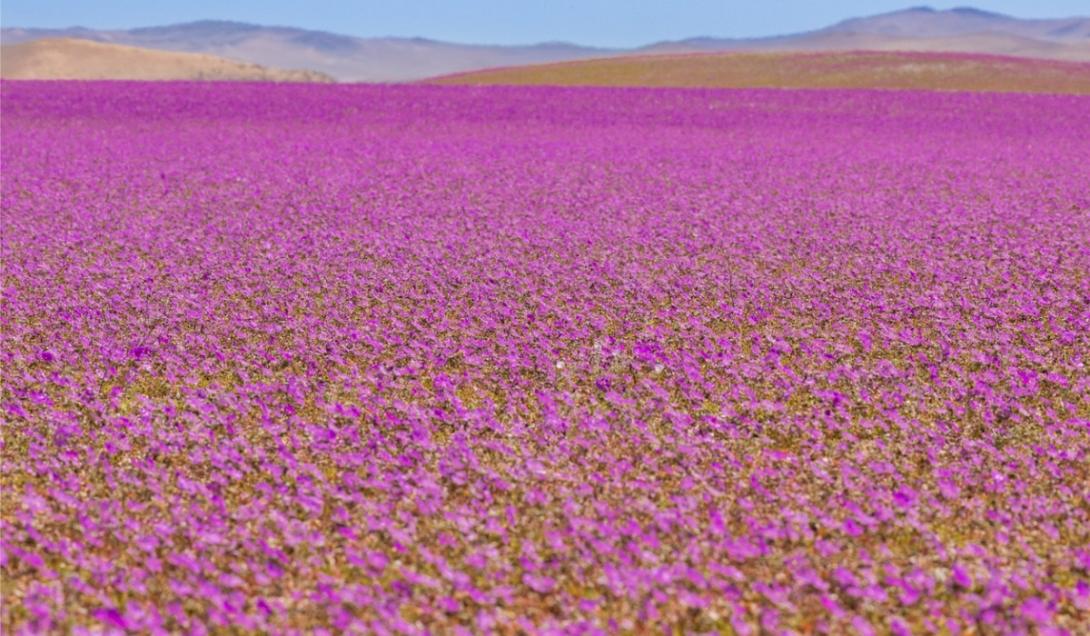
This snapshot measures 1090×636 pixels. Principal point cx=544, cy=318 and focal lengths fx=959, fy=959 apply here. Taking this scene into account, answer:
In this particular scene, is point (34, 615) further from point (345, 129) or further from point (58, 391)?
point (345, 129)

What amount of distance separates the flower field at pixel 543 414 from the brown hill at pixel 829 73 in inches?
1411

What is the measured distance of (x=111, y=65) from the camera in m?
76.2

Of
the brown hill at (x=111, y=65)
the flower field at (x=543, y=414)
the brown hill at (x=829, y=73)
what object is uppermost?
the brown hill at (x=111, y=65)

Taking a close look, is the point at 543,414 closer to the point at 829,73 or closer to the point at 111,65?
the point at 829,73

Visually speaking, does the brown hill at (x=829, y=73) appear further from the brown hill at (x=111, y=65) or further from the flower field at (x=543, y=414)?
the flower field at (x=543, y=414)

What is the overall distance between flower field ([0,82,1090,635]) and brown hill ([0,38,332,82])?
55609 millimetres

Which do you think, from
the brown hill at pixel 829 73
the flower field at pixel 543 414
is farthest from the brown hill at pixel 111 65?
the flower field at pixel 543 414

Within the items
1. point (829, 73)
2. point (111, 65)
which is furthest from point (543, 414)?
point (111, 65)

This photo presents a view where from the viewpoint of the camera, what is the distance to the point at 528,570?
14.3 feet

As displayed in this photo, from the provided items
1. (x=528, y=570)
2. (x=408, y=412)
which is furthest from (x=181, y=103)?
(x=528, y=570)

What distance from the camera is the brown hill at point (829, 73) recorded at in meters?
46.7

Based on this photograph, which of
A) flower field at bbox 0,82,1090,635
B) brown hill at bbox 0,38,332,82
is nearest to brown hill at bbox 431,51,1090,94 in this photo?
brown hill at bbox 0,38,332,82

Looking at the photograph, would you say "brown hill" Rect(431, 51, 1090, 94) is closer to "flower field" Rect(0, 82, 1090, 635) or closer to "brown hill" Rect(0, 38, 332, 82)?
"brown hill" Rect(0, 38, 332, 82)

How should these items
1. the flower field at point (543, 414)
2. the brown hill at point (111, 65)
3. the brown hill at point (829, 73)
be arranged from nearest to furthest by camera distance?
1. the flower field at point (543, 414)
2. the brown hill at point (829, 73)
3. the brown hill at point (111, 65)
